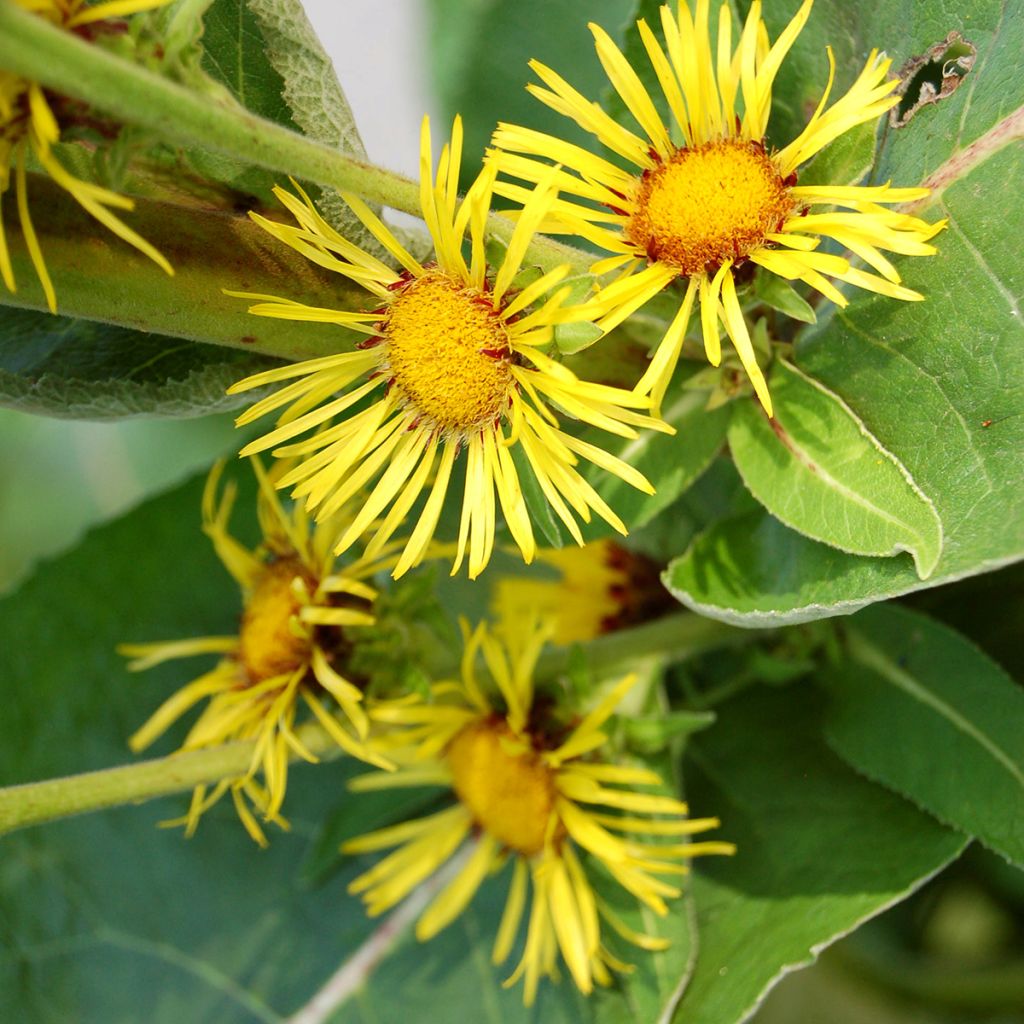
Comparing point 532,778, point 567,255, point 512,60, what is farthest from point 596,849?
point 512,60

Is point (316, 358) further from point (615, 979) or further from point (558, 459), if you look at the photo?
point (615, 979)

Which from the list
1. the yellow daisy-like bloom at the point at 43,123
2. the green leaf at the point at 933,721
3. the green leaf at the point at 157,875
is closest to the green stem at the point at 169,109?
the yellow daisy-like bloom at the point at 43,123

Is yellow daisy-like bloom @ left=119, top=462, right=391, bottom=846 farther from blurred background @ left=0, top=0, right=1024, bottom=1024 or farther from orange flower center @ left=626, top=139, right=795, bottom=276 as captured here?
blurred background @ left=0, top=0, right=1024, bottom=1024

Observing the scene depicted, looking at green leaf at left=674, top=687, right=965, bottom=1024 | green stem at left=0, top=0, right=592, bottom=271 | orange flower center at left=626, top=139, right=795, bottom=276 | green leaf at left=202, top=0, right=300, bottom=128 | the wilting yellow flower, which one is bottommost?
Result: green leaf at left=674, top=687, right=965, bottom=1024

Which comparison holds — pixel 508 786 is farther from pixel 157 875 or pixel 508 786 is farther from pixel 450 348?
pixel 157 875

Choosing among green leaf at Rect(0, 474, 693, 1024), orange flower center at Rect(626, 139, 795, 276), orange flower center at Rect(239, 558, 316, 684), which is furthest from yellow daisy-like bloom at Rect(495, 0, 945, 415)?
green leaf at Rect(0, 474, 693, 1024)

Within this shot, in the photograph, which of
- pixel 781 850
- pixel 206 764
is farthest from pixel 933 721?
pixel 206 764
